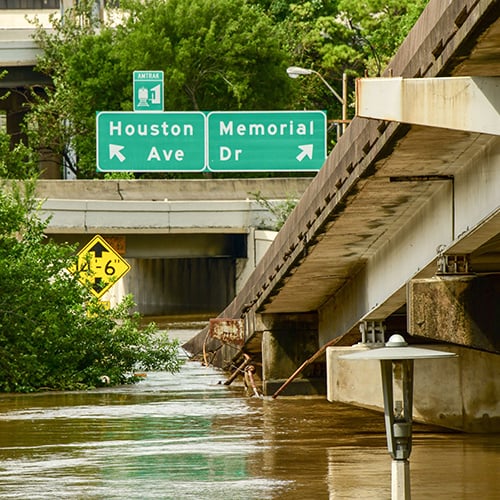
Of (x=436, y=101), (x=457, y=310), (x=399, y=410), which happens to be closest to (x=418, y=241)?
(x=457, y=310)

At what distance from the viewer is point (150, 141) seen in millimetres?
33125

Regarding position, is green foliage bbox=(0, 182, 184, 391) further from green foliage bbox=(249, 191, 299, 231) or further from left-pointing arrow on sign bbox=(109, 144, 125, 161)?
green foliage bbox=(249, 191, 299, 231)

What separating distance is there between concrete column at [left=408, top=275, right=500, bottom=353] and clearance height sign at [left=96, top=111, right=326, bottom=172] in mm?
18552

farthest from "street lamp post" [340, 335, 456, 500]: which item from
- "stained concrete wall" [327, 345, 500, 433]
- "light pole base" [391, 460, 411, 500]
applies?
"stained concrete wall" [327, 345, 500, 433]

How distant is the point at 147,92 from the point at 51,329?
12.2m

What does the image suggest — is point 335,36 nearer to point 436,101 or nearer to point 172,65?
point 172,65

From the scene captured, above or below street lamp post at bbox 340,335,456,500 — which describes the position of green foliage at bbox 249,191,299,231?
above

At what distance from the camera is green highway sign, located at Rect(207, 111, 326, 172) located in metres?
32.6

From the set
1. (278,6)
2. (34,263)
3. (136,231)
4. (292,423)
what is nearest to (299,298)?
(292,423)

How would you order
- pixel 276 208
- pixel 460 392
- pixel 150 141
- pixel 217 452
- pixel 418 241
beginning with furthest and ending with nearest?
1. pixel 276 208
2. pixel 150 141
3. pixel 460 392
4. pixel 418 241
5. pixel 217 452

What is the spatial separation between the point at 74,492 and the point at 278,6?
63.9 meters

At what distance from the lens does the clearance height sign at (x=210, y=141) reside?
3275 cm

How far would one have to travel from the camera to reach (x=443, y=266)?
1419cm

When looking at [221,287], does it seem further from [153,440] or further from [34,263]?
[153,440]
